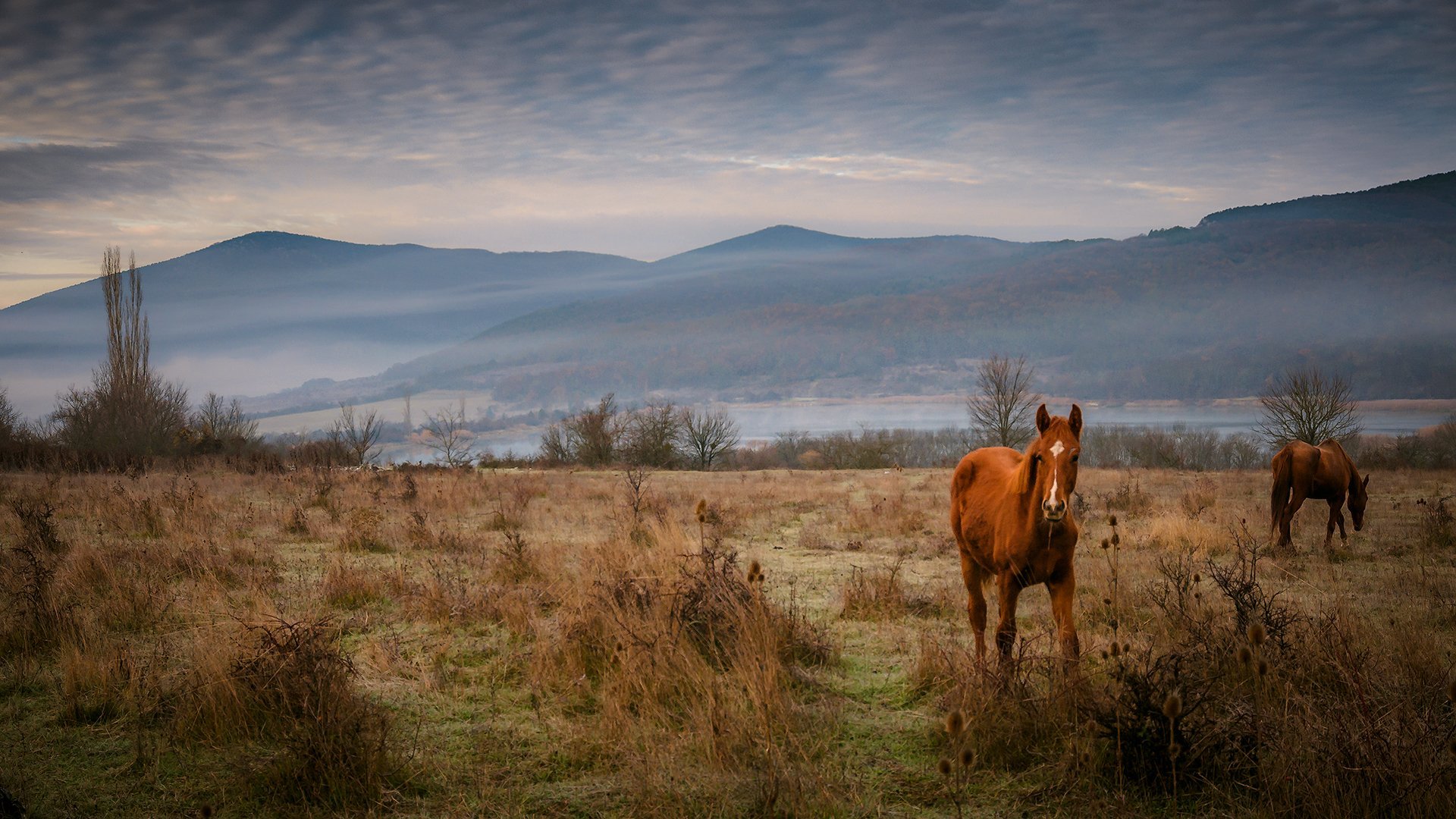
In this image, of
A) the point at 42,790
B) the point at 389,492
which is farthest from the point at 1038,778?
the point at 389,492

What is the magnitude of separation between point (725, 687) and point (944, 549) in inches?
331

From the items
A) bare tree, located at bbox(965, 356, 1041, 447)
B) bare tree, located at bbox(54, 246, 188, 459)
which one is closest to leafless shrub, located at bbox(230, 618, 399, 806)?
bare tree, located at bbox(54, 246, 188, 459)

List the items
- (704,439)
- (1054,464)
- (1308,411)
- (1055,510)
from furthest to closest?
(704,439) < (1308,411) < (1054,464) < (1055,510)

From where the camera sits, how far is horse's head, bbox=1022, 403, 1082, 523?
4.97 metres

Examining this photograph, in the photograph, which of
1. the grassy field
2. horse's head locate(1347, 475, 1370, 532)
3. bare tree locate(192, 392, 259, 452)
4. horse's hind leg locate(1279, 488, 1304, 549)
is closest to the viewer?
the grassy field

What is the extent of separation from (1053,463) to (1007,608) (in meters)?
1.31

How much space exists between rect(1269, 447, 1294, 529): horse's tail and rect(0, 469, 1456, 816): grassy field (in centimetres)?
86

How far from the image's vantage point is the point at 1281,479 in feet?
40.3

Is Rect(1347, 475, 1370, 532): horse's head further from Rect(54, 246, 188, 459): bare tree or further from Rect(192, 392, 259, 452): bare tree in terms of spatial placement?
Rect(192, 392, 259, 452): bare tree

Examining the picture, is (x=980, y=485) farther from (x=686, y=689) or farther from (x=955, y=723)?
(x=955, y=723)

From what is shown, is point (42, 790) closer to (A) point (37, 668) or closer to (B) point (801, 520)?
(A) point (37, 668)

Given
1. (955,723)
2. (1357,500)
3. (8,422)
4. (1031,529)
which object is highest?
(8,422)

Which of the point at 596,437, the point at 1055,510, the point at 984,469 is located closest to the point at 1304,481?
the point at 984,469

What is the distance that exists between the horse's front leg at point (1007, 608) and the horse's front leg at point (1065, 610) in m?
0.24
